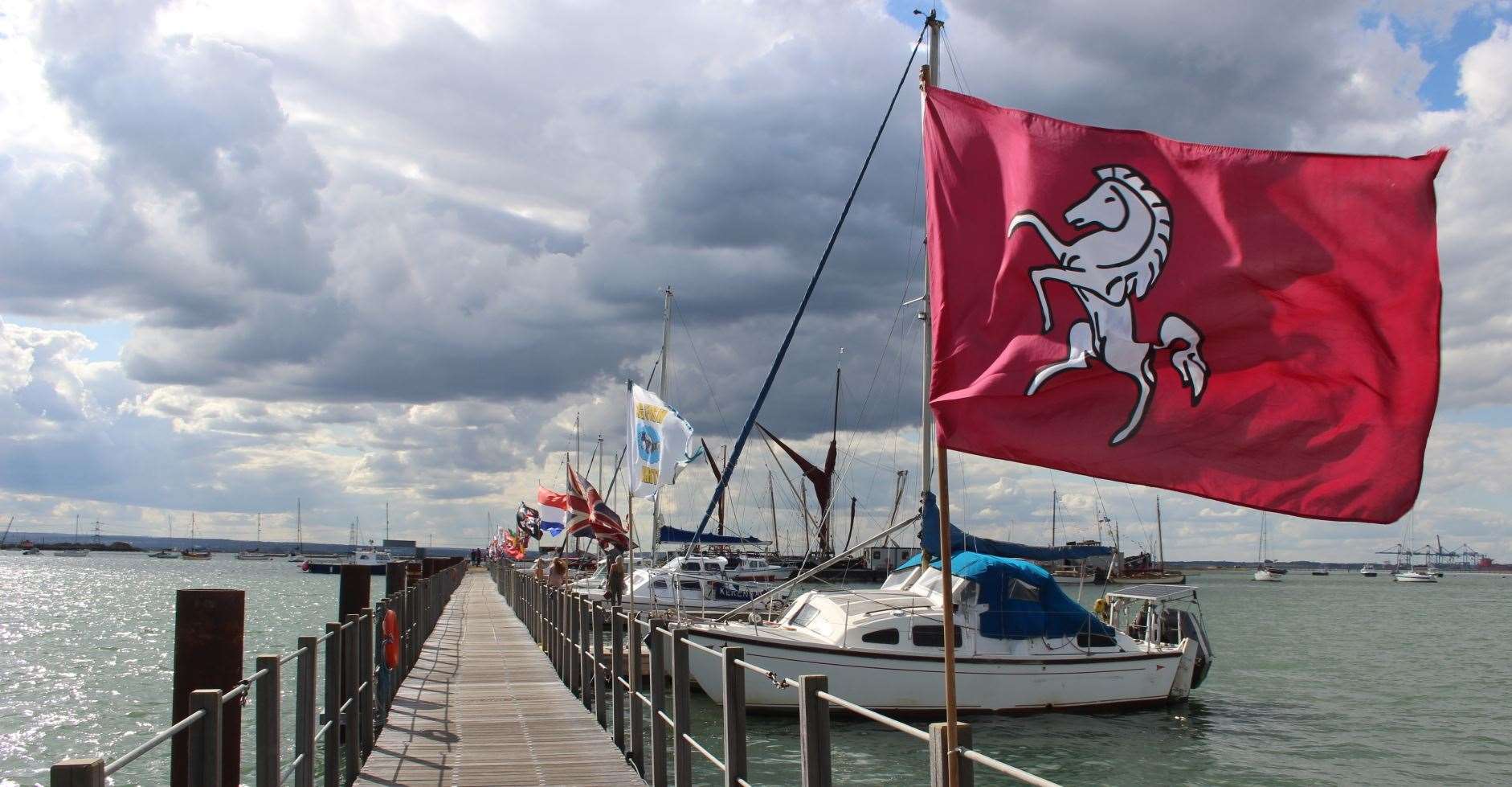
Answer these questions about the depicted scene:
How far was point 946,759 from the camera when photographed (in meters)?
4.64

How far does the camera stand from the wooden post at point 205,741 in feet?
19.4

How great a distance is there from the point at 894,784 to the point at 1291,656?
3226 cm

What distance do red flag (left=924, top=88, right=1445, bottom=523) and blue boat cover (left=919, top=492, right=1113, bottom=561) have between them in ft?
56.7

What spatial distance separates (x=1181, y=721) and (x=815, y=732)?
21042 millimetres

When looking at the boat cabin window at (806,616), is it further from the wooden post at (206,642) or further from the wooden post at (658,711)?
the wooden post at (206,642)

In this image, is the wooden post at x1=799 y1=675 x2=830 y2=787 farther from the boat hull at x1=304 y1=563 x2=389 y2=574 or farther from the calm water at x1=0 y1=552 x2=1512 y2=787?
the boat hull at x1=304 y1=563 x2=389 y2=574

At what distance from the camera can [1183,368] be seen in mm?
6074

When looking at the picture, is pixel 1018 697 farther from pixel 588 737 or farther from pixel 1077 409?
pixel 1077 409

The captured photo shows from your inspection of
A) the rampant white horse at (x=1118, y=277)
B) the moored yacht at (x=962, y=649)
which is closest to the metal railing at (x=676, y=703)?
the rampant white horse at (x=1118, y=277)

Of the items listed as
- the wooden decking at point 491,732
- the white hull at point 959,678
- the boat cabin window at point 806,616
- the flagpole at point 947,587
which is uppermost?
the flagpole at point 947,587

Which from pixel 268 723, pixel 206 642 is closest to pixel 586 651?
pixel 268 723

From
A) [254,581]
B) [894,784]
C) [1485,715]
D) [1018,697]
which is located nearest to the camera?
[894,784]

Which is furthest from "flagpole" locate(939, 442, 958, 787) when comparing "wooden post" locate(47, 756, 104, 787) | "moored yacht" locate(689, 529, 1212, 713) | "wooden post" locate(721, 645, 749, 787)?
"moored yacht" locate(689, 529, 1212, 713)

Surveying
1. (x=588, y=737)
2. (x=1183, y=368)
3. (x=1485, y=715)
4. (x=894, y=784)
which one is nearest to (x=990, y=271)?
(x=1183, y=368)
